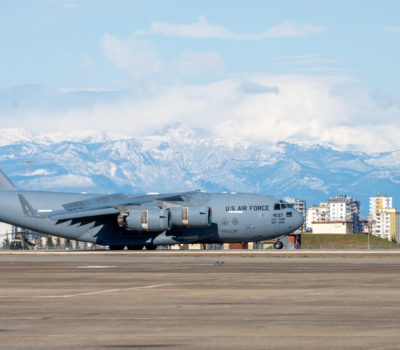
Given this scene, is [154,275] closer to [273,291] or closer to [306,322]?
[273,291]

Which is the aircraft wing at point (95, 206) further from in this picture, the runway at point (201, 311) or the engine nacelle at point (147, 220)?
the runway at point (201, 311)

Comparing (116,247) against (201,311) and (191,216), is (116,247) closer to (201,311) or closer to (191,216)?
(191,216)

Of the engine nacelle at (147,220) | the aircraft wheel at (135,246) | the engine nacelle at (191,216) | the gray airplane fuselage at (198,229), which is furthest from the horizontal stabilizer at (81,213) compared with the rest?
the engine nacelle at (191,216)

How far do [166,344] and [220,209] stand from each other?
60.2 metres

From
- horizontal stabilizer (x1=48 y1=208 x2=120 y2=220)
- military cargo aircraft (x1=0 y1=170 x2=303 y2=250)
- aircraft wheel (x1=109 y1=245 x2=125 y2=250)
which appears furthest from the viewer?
aircraft wheel (x1=109 y1=245 x2=125 y2=250)

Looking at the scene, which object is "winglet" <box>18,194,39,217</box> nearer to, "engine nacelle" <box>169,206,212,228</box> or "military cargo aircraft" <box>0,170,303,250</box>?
"military cargo aircraft" <box>0,170,303,250</box>

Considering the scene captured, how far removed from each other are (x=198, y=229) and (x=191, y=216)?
8.93ft

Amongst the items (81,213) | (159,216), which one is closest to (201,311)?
(159,216)

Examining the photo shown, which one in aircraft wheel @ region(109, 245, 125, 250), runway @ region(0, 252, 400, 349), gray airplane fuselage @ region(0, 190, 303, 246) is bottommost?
aircraft wheel @ region(109, 245, 125, 250)

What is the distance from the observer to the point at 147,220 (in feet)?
246

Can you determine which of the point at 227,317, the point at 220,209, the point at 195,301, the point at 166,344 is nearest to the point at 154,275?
the point at 195,301

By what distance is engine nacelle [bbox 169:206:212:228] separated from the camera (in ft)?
245

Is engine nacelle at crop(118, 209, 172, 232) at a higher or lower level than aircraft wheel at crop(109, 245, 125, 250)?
higher

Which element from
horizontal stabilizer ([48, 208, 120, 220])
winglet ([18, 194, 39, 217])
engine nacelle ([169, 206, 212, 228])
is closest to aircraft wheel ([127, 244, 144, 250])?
horizontal stabilizer ([48, 208, 120, 220])
